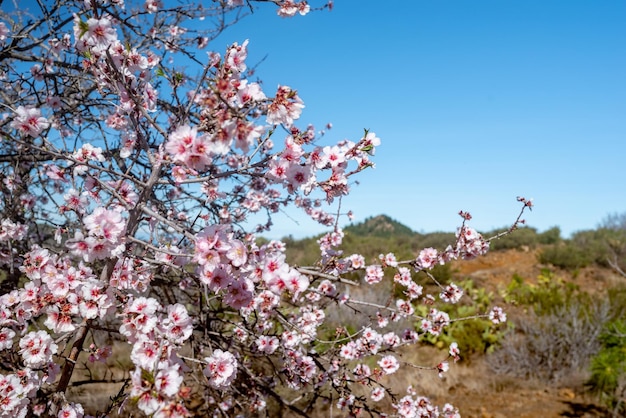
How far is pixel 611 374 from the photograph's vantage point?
5633 millimetres

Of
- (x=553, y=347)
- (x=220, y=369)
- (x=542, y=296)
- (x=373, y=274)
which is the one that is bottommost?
(x=220, y=369)

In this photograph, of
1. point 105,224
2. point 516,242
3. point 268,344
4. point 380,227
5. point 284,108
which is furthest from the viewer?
point 380,227

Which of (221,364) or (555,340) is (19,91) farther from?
(555,340)

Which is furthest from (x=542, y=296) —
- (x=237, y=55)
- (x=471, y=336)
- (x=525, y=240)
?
(x=525, y=240)

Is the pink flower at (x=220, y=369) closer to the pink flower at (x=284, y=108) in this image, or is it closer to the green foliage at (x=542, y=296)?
the pink flower at (x=284, y=108)

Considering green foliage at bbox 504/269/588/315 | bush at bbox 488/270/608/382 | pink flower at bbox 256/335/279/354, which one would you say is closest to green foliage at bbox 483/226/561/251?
green foliage at bbox 504/269/588/315

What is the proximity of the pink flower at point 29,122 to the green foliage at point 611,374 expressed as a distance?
20.6 feet

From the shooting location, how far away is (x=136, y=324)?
6.05ft

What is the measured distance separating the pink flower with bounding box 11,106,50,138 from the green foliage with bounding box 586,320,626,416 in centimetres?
628

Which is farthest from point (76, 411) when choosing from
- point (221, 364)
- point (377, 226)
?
point (377, 226)

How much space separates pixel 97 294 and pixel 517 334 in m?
7.53

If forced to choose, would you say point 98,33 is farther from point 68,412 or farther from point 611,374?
point 611,374

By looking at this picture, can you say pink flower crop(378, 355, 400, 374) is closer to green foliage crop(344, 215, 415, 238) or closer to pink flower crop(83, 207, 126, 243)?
pink flower crop(83, 207, 126, 243)

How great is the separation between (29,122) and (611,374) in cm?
691
